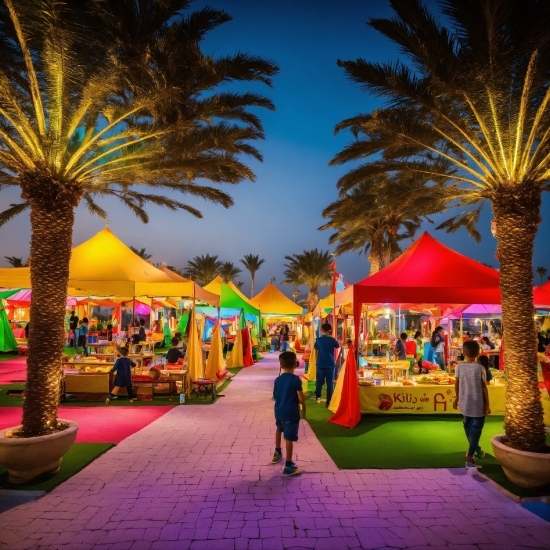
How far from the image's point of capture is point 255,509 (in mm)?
4785

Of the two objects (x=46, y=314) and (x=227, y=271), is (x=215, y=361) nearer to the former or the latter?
(x=46, y=314)

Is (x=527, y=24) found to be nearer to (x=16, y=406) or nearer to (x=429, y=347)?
(x=429, y=347)

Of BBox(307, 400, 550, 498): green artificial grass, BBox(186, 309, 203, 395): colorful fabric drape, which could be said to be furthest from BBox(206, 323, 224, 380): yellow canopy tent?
BBox(307, 400, 550, 498): green artificial grass

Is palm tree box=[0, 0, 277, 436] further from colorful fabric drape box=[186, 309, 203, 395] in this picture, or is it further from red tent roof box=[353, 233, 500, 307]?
colorful fabric drape box=[186, 309, 203, 395]

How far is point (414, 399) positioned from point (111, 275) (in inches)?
346

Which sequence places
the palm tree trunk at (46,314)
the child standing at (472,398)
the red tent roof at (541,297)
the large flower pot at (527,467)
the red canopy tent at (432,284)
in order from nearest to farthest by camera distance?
the large flower pot at (527,467), the palm tree trunk at (46,314), the child standing at (472,398), the red canopy tent at (432,284), the red tent roof at (541,297)

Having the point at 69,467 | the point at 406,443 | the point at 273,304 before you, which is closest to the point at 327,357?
the point at 406,443

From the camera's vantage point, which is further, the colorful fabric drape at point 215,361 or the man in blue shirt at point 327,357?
the colorful fabric drape at point 215,361

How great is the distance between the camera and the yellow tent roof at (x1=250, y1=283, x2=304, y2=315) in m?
30.1

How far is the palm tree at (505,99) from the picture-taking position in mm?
6168

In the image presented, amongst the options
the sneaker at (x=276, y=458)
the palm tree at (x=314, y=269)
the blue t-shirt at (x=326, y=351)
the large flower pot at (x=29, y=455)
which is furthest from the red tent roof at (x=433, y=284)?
the palm tree at (x=314, y=269)

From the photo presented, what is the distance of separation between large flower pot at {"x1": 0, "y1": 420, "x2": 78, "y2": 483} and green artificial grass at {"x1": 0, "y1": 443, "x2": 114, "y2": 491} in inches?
4.0

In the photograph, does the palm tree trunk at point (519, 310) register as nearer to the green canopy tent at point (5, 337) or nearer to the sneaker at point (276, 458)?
the sneaker at point (276, 458)

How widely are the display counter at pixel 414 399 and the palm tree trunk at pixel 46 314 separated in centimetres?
625
